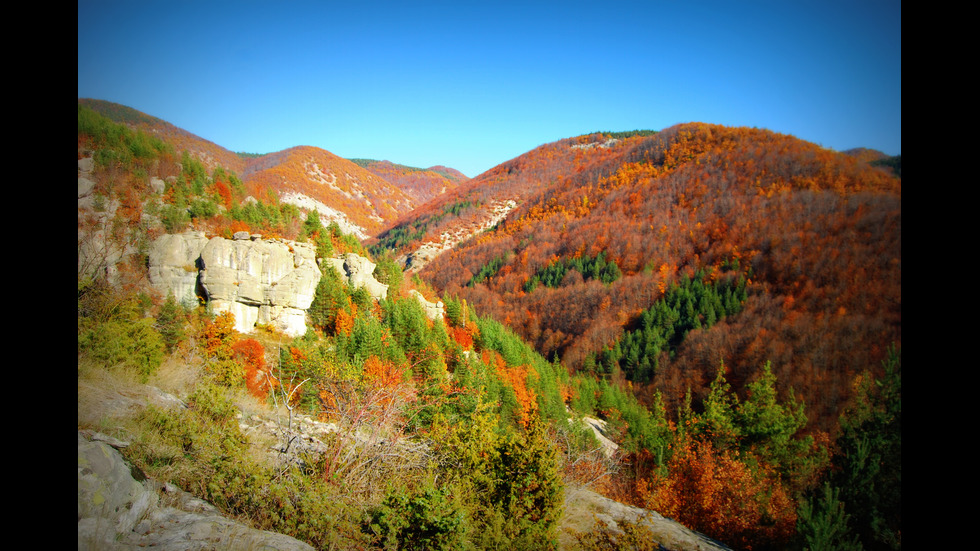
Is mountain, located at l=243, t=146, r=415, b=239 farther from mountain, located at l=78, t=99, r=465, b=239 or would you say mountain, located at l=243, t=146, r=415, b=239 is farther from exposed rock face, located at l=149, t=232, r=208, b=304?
exposed rock face, located at l=149, t=232, r=208, b=304

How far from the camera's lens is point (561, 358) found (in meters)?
67.2

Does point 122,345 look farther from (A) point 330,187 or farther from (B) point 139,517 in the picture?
(A) point 330,187

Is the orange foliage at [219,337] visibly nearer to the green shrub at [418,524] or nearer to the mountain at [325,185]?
the green shrub at [418,524]

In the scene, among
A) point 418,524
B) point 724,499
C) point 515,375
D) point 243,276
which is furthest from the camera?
point 515,375

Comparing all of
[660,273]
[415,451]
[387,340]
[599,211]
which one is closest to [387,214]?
[599,211]

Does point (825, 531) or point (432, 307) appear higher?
point (432, 307)

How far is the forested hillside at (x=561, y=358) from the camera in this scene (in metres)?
5.59

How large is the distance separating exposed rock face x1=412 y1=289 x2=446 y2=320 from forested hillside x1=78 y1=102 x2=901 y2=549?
182 centimetres

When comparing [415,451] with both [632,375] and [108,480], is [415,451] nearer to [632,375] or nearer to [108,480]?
[108,480]

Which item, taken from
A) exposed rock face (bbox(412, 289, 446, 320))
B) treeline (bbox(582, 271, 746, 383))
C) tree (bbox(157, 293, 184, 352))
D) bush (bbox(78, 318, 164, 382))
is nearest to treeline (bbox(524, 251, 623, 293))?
treeline (bbox(582, 271, 746, 383))

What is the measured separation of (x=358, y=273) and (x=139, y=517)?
35.5 meters

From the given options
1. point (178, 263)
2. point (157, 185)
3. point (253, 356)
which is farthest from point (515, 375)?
point (157, 185)

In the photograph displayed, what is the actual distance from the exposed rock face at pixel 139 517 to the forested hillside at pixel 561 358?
14.0 inches

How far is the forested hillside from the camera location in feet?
18.3
